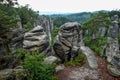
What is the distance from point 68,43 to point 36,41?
3.87 m

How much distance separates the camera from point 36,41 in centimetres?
2744

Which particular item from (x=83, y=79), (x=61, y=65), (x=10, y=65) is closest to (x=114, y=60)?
(x=83, y=79)

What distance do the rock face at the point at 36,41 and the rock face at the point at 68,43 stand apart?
1.39 meters

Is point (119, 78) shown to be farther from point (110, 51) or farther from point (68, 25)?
point (68, 25)

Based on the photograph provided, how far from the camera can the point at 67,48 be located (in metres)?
27.0

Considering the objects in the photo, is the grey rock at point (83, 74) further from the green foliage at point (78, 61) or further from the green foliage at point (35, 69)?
the green foliage at point (35, 69)

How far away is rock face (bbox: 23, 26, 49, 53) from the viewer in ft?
88.7

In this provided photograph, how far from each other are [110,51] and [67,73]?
758 cm

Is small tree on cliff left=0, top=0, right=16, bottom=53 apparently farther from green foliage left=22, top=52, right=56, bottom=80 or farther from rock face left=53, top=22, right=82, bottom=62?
rock face left=53, top=22, right=82, bottom=62

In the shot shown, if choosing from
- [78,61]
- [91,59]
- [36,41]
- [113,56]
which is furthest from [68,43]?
[113,56]

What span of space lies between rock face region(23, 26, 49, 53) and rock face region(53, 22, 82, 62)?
1393mm

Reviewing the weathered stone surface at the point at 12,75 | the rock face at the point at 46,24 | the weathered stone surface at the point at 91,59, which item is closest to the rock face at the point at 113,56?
the weathered stone surface at the point at 91,59

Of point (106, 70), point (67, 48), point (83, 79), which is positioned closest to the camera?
point (83, 79)

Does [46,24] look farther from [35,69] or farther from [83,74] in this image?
[35,69]
